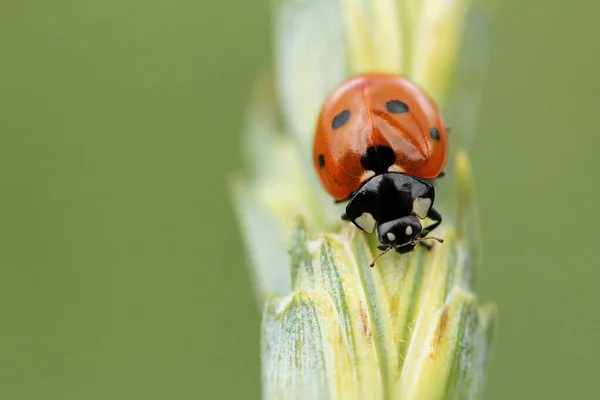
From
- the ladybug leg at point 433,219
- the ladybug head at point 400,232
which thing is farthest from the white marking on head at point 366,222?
the ladybug leg at point 433,219

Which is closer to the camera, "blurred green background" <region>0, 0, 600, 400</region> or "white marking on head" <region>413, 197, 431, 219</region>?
"white marking on head" <region>413, 197, 431, 219</region>

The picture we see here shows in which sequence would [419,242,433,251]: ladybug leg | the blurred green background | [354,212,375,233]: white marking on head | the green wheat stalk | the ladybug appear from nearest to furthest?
the green wheat stalk
[419,242,433,251]: ladybug leg
[354,212,375,233]: white marking on head
the ladybug
the blurred green background

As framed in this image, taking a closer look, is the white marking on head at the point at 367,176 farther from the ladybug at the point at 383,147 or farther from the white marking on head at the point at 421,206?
the white marking on head at the point at 421,206

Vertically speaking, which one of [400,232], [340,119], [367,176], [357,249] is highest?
[340,119]

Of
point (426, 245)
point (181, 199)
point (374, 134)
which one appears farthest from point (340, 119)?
point (181, 199)

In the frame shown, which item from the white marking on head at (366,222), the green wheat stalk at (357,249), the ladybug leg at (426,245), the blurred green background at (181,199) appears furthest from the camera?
the blurred green background at (181,199)

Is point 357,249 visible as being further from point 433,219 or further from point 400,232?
point 433,219

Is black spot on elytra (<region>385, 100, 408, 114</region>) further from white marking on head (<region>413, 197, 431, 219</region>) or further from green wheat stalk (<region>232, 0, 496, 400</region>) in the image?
white marking on head (<region>413, 197, 431, 219</region>)

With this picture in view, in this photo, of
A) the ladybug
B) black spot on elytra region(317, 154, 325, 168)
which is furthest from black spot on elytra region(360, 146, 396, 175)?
black spot on elytra region(317, 154, 325, 168)

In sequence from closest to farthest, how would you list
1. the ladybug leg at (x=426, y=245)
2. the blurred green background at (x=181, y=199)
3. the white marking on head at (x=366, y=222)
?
the ladybug leg at (x=426, y=245), the white marking on head at (x=366, y=222), the blurred green background at (x=181, y=199)
